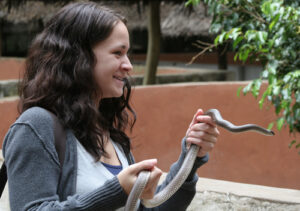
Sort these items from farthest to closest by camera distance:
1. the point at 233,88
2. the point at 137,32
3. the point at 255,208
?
the point at 137,32
the point at 233,88
the point at 255,208

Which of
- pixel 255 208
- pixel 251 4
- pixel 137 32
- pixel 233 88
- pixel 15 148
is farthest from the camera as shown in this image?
pixel 137 32

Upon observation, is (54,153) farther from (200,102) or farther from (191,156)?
(200,102)

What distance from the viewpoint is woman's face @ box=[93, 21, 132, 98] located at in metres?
1.25

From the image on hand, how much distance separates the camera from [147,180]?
1077 millimetres

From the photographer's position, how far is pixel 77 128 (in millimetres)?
1183

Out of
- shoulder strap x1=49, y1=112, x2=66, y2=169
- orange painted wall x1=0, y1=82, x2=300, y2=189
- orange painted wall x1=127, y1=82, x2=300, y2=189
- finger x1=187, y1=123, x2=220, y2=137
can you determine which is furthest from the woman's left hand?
orange painted wall x1=127, y1=82, x2=300, y2=189

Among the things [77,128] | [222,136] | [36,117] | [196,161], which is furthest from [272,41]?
[222,136]

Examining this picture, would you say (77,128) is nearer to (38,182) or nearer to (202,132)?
(38,182)

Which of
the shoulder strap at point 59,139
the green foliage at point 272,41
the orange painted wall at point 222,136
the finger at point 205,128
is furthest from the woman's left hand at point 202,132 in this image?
the orange painted wall at point 222,136

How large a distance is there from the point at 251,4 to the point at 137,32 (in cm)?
1443

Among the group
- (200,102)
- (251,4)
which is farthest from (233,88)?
(251,4)

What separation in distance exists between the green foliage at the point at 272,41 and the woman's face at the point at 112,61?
5.07ft

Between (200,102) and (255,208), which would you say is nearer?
(255,208)

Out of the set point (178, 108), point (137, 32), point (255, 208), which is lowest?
point (137, 32)
